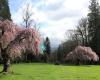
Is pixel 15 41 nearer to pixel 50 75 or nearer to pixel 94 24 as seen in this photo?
pixel 50 75

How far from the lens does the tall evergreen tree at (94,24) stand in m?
82.7

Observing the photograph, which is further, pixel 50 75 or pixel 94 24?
pixel 94 24

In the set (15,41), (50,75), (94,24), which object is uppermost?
(94,24)

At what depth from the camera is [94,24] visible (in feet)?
282

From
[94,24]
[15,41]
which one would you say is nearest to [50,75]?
[15,41]

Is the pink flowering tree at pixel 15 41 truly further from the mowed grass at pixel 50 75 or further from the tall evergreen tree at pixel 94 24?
the tall evergreen tree at pixel 94 24

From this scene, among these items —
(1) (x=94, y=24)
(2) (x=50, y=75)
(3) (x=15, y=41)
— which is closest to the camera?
(2) (x=50, y=75)

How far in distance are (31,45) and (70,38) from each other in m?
66.4

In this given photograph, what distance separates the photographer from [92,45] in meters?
83.4

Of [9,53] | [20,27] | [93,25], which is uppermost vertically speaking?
[93,25]

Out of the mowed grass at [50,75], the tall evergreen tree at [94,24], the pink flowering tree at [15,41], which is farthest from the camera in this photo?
the tall evergreen tree at [94,24]

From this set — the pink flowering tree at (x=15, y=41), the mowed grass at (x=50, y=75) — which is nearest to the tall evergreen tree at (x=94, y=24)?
the mowed grass at (x=50, y=75)

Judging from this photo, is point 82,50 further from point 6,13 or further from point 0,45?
point 0,45

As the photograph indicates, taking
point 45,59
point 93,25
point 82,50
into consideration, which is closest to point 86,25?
point 93,25
